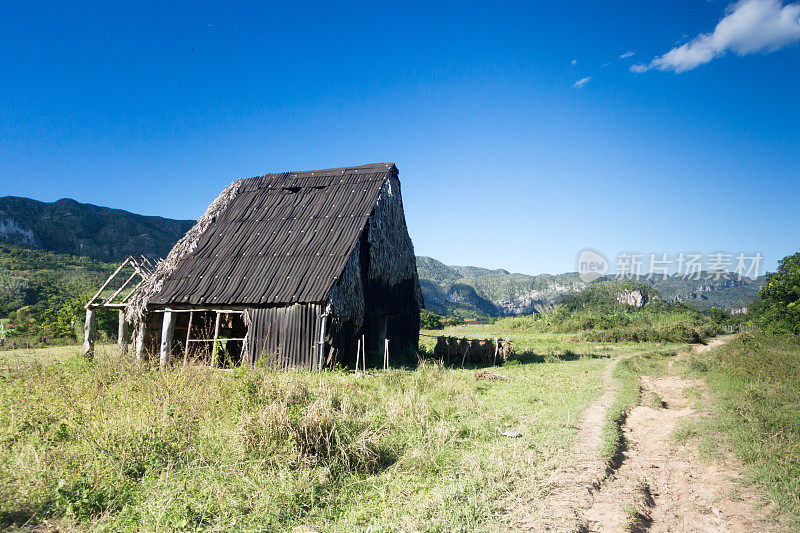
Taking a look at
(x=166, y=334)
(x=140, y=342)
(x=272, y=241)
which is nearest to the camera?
(x=166, y=334)

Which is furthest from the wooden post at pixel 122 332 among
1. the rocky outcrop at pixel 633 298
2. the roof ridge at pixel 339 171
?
the rocky outcrop at pixel 633 298

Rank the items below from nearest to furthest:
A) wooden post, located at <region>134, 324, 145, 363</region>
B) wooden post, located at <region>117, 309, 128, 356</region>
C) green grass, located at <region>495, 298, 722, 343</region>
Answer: wooden post, located at <region>134, 324, 145, 363</region> < wooden post, located at <region>117, 309, 128, 356</region> < green grass, located at <region>495, 298, 722, 343</region>

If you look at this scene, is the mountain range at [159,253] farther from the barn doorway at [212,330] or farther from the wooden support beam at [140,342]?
the wooden support beam at [140,342]

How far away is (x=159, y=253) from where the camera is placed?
6225 centimetres

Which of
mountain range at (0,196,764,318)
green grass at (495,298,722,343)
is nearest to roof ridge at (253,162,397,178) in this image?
green grass at (495,298,722,343)

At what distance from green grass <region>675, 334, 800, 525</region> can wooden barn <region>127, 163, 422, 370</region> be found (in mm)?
8773

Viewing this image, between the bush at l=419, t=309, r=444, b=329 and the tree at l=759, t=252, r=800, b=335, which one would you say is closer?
the tree at l=759, t=252, r=800, b=335

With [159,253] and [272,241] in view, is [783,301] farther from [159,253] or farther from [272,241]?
[159,253]

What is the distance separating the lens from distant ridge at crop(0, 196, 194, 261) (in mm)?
57062

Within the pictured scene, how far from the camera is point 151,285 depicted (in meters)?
13.5

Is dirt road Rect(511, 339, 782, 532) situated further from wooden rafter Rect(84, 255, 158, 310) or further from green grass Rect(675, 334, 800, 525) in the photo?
wooden rafter Rect(84, 255, 158, 310)

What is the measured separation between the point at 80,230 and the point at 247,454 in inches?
2854

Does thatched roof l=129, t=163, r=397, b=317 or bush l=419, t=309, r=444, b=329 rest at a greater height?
thatched roof l=129, t=163, r=397, b=317

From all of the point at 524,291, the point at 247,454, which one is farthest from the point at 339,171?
the point at 524,291
